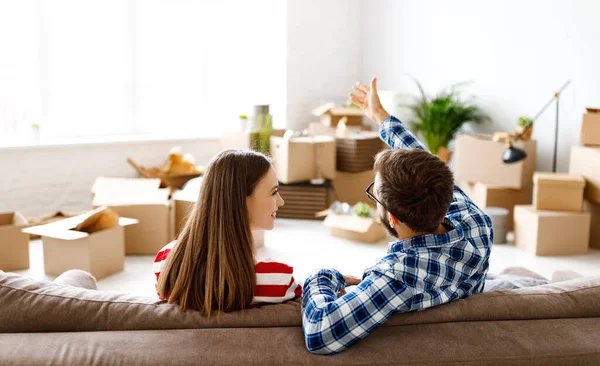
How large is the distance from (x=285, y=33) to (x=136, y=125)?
142cm

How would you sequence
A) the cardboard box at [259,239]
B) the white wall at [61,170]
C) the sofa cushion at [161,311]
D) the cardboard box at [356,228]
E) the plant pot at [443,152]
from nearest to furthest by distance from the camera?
the sofa cushion at [161,311] < the cardboard box at [259,239] < the cardboard box at [356,228] < the white wall at [61,170] < the plant pot at [443,152]

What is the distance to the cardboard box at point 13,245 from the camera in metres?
3.50

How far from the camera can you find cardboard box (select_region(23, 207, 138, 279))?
3328mm

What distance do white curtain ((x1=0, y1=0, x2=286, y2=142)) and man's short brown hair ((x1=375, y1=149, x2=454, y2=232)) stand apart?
13.3ft

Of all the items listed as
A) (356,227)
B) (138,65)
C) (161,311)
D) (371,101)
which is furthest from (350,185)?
(161,311)

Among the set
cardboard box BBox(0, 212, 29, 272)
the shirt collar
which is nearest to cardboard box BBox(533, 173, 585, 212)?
the shirt collar

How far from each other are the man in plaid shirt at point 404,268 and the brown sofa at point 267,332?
0.04m

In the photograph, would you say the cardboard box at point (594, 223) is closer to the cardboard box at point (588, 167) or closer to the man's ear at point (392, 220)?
the cardboard box at point (588, 167)

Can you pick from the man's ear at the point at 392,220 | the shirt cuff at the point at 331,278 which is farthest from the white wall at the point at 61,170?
the man's ear at the point at 392,220

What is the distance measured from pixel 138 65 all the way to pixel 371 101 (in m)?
3.81

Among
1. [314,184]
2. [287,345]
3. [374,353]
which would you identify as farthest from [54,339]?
[314,184]

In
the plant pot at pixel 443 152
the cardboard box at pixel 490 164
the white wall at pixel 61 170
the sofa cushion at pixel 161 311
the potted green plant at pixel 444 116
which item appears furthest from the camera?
the plant pot at pixel 443 152

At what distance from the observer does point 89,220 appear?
3.46 m

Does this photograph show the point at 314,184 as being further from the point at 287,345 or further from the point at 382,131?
the point at 287,345
